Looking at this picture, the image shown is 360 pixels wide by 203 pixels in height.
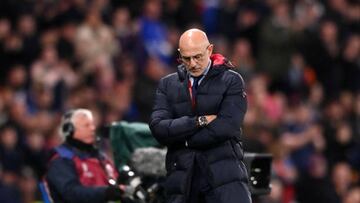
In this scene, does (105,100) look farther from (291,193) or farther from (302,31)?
(302,31)

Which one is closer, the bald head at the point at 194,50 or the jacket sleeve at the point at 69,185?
the bald head at the point at 194,50

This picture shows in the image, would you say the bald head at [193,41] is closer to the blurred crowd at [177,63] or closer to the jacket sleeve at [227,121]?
the jacket sleeve at [227,121]

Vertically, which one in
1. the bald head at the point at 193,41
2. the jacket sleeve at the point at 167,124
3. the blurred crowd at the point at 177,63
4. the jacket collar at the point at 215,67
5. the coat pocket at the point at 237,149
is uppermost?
the bald head at the point at 193,41

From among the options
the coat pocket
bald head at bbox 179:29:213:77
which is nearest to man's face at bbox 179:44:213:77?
bald head at bbox 179:29:213:77

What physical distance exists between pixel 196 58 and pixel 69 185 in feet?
7.74

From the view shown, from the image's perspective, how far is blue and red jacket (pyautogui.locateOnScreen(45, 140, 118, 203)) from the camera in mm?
10930

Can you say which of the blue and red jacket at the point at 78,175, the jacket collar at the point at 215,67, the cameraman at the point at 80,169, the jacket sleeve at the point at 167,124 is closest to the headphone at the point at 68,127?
the cameraman at the point at 80,169

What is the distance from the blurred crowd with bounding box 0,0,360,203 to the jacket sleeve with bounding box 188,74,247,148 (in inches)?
229

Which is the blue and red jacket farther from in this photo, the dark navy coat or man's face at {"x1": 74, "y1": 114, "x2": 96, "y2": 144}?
the dark navy coat

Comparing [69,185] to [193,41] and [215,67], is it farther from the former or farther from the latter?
[193,41]

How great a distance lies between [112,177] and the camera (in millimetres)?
11438

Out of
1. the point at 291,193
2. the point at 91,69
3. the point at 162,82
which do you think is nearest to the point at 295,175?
the point at 291,193

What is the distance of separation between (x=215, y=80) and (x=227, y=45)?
401 inches

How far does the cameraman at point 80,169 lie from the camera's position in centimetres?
1092
